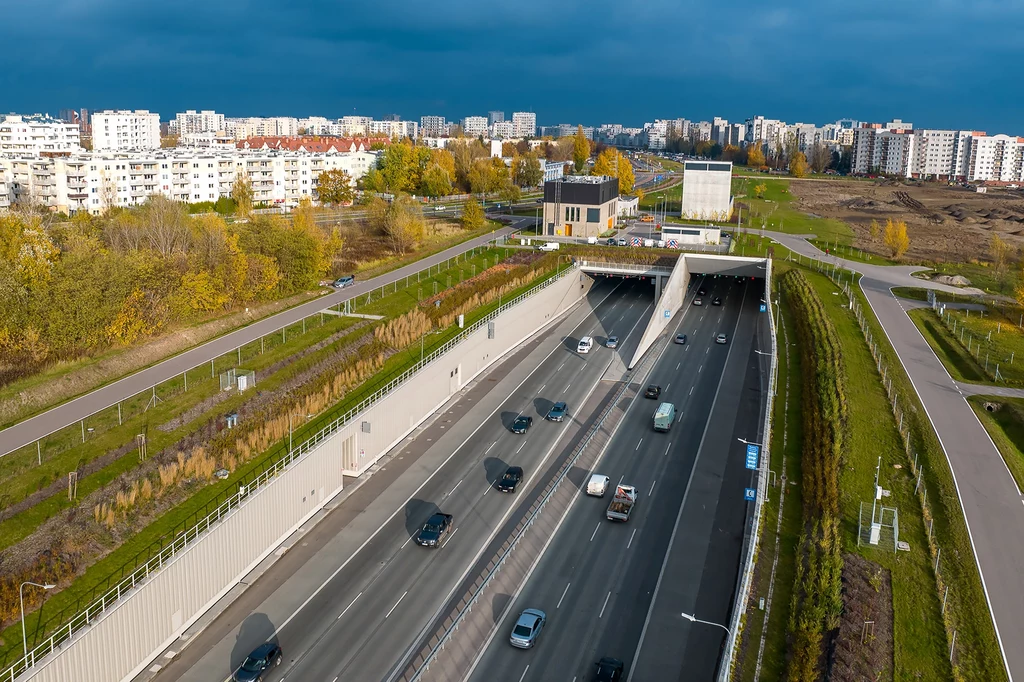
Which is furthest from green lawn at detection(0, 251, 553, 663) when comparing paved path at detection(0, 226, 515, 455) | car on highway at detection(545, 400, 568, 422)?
car on highway at detection(545, 400, 568, 422)

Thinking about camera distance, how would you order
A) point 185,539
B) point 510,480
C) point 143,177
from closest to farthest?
point 185,539, point 510,480, point 143,177

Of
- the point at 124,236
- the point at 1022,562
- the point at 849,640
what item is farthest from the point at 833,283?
the point at 124,236

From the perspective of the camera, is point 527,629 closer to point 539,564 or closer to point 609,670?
point 609,670

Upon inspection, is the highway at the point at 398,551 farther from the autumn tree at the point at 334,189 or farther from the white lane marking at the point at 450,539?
the autumn tree at the point at 334,189

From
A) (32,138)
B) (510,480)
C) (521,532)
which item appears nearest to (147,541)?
(521,532)

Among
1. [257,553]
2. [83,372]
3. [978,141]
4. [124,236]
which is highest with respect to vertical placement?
[978,141]

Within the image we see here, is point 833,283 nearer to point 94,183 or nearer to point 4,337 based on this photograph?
point 4,337
